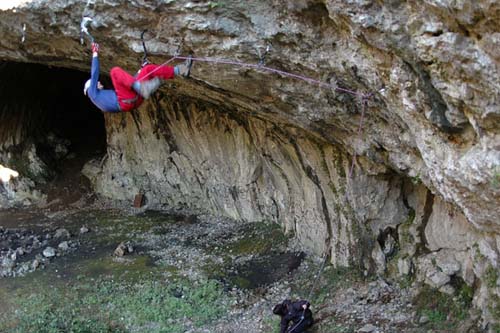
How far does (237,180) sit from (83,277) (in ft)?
12.9

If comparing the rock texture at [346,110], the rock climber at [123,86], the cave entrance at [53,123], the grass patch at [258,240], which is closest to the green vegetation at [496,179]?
the rock texture at [346,110]

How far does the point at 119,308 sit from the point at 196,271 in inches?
66.0

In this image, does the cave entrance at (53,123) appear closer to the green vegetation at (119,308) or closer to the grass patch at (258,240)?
the green vegetation at (119,308)

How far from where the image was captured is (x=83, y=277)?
10172 mm

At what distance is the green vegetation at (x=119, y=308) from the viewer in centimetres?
842

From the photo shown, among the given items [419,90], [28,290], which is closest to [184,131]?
[28,290]

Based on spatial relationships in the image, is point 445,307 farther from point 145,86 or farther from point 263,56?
point 145,86

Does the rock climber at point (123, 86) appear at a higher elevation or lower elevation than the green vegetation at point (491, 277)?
higher

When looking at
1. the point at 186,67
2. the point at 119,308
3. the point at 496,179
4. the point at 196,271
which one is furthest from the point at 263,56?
the point at 119,308

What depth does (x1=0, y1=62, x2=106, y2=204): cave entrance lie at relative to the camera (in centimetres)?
1536

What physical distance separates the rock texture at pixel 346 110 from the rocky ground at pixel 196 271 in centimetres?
47

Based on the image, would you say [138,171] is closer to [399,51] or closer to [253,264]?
[253,264]

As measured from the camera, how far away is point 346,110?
6992mm

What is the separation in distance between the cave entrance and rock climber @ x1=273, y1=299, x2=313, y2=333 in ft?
30.7
